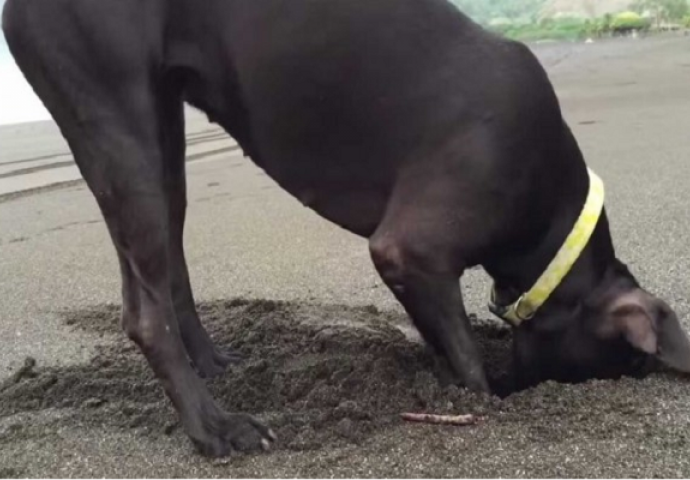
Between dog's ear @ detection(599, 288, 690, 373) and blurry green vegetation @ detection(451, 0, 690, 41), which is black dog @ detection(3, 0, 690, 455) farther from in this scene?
blurry green vegetation @ detection(451, 0, 690, 41)

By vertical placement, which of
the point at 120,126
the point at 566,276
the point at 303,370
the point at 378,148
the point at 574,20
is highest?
the point at 120,126

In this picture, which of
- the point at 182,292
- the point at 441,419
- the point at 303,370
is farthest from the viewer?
the point at 182,292

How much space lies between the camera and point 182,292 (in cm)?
289

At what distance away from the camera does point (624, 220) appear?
13.7ft

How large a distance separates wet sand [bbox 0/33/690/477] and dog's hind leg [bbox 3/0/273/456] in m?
0.22

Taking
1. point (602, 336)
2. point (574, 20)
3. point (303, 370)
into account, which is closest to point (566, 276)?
point (602, 336)

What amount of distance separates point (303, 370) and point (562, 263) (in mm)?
698

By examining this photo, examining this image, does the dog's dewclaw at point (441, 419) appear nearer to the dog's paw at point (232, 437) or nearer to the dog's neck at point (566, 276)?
the dog's paw at point (232, 437)

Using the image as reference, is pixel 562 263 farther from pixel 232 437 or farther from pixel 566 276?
pixel 232 437

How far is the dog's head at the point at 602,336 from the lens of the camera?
245 cm

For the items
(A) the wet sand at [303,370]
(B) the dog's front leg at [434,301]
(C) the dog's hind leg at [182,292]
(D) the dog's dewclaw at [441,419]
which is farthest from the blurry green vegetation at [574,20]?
(D) the dog's dewclaw at [441,419]

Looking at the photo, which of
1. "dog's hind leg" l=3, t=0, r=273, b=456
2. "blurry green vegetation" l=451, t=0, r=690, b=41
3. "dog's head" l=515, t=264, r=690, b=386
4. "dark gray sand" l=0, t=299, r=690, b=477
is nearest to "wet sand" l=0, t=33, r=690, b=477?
"dark gray sand" l=0, t=299, r=690, b=477

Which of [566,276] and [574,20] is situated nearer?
[566,276]

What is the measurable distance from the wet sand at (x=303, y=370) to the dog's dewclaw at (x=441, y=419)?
24mm
